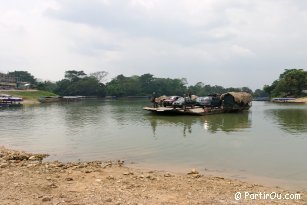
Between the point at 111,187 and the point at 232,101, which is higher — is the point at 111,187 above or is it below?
below

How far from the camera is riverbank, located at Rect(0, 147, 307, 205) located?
7.21 m

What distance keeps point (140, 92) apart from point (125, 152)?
10700cm

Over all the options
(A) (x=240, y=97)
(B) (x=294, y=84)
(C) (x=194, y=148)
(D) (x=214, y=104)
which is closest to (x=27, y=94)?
(D) (x=214, y=104)

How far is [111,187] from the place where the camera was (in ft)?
27.0

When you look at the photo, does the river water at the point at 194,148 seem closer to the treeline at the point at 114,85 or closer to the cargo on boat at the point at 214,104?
the cargo on boat at the point at 214,104

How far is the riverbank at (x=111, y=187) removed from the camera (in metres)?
7.21

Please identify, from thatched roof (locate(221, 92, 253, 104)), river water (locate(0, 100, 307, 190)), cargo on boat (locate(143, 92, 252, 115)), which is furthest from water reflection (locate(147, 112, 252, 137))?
thatched roof (locate(221, 92, 253, 104))

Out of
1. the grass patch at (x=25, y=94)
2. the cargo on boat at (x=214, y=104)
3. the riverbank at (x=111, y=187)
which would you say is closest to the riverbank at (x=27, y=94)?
the grass patch at (x=25, y=94)

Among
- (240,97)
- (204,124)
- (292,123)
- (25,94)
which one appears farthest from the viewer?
(25,94)

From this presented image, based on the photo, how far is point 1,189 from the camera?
788 cm

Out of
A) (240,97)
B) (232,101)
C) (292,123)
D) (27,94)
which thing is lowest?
(292,123)

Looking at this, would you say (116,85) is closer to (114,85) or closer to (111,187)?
(114,85)

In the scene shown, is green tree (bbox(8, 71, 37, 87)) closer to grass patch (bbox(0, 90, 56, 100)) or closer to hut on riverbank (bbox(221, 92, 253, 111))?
grass patch (bbox(0, 90, 56, 100))

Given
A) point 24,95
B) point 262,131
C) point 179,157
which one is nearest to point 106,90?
point 24,95
